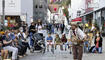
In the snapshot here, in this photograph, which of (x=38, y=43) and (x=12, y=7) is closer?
(x=38, y=43)

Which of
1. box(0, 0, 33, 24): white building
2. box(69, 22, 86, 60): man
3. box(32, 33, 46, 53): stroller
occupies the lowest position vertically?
box(32, 33, 46, 53): stroller

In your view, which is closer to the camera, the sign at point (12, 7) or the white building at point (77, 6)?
the white building at point (77, 6)

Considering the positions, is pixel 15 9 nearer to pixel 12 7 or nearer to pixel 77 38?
pixel 12 7

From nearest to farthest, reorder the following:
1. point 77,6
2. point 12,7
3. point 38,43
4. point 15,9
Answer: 1. point 38,43
2. point 15,9
3. point 12,7
4. point 77,6

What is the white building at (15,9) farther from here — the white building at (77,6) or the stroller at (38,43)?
the stroller at (38,43)

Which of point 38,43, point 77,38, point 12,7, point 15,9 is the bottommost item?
point 38,43

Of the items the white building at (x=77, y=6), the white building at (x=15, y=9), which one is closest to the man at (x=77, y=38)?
the white building at (x=77, y=6)

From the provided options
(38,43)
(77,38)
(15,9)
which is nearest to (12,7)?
(15,9)

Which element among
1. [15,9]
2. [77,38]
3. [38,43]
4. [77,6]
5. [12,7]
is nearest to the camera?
[77,38]

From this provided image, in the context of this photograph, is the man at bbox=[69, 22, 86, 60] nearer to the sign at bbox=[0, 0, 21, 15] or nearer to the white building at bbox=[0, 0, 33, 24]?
the white building at bbox=[0, 0, 33, 24]

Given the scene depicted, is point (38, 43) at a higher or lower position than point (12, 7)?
lower

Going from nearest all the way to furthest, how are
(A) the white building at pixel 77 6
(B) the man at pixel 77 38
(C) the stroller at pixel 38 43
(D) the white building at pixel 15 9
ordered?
(B) the man at pixel 77 38 → (C) the stroller at pixel 38 43 → (A) the white building at pixel 77 6 → (D) the white building at pixel 15 9

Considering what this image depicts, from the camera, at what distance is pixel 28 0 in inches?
2411

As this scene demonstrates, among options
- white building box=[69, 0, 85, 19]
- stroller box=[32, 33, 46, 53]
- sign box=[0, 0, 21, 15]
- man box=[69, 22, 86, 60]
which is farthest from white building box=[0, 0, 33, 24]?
man box=[69, 22, 86, 60]
